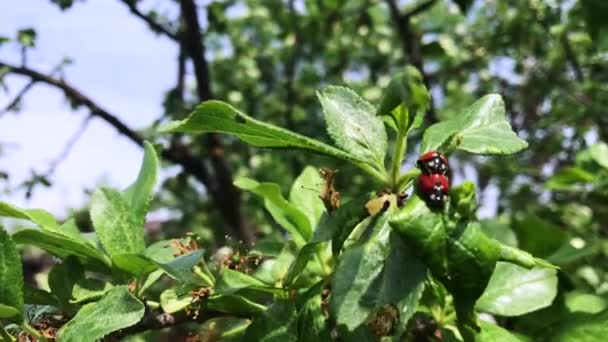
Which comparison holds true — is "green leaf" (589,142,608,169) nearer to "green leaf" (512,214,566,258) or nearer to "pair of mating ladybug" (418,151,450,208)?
"green leaf" (512,214,566,258)

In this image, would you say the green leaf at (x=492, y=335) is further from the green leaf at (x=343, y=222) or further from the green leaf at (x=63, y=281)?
the green leaf at (x=63, y=281)

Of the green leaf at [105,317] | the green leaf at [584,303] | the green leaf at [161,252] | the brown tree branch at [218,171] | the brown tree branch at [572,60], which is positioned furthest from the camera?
the brown tree branch at [572,60]

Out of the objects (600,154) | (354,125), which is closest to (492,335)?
(354,125)

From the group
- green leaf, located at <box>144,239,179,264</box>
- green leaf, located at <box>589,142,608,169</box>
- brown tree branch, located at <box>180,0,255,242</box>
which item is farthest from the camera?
brown tree branch, located at <box>180,0,255,242</box>

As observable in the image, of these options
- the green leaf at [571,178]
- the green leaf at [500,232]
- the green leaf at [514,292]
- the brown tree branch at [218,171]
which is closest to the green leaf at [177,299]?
the green leaf at [514,292]

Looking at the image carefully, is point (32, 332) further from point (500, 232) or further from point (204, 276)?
A: point (500, 232)

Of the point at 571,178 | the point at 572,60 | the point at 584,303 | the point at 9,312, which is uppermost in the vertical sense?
the point at 9,312

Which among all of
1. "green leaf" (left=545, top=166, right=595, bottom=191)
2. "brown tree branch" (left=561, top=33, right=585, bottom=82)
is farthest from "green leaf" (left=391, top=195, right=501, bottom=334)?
"brown tree branch" (left=561, top=33, right=585, bottom=82)
